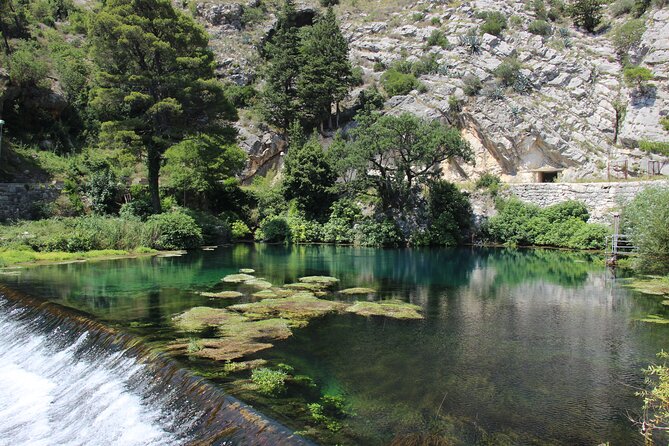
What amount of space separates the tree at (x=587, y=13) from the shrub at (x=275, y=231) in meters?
40.8

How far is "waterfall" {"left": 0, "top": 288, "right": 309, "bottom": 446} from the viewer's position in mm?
6684

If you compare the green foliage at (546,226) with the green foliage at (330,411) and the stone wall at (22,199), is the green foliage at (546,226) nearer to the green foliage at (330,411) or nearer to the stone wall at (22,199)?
the green foliage at (330,411)

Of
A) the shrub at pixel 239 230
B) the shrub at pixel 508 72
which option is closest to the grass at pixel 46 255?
the shrub at pixel 239 230

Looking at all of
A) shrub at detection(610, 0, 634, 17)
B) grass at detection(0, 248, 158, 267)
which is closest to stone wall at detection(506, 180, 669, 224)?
shrub at detection(610, 0, 634, 17)

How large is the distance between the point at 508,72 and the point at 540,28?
9.05 m

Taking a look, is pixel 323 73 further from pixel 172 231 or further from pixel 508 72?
pixel 172 231

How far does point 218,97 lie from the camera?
31.7 meters

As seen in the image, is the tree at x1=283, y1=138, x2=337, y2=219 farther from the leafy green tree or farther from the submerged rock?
the submerged rock

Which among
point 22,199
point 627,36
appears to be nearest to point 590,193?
point 627,36

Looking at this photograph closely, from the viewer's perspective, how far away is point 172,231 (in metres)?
29.9

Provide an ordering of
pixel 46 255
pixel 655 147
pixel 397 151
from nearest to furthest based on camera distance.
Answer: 1. pixel 46 255
2. pixel 397 151
3. pixel 655 147

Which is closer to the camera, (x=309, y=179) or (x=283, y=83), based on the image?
(x=309, y=179)

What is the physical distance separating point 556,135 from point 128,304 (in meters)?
40.0

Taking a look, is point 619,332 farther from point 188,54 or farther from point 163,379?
point 188,54
